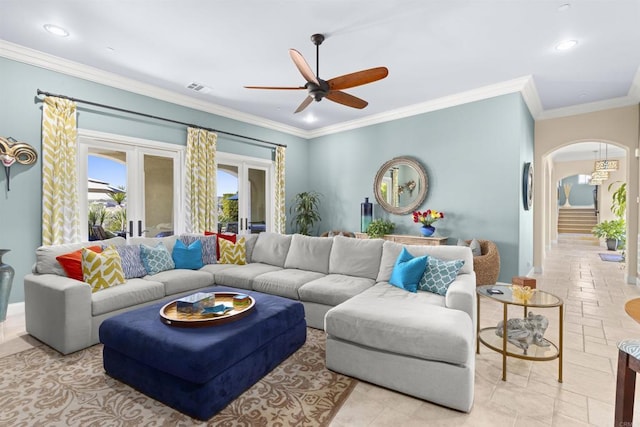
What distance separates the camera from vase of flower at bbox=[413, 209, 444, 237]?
5.12 m

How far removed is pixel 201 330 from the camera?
6.89 feet

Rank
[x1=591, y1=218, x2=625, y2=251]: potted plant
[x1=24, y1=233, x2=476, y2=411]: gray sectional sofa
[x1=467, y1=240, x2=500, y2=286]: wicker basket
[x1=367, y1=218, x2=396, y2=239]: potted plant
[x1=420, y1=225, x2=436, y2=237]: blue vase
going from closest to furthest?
[x1=24, y1=233, x2=476, y2=411]: gray sectional sofa
[x1=467, y1=240, x2=500, y2=286]: wicker basket
[x1=420, y1=225, x2=436, y2=237]: blue vase
[x1=367, y1=218, x2=396, y2=239]: potted plant
[x1=591, y1=218, x2=625, y2=251]: potted plant

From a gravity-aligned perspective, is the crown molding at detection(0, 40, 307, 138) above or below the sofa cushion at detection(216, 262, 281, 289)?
above

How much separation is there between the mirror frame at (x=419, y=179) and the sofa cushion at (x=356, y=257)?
2.19m

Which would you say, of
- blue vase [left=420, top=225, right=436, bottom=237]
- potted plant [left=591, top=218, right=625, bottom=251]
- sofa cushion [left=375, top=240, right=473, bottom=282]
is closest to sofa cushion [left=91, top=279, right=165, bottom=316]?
sofa cushion [left=375, top=240, right=473, bottom=282]

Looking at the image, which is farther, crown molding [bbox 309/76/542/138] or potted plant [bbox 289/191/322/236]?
potted plant [bbox 289/191/322/236]

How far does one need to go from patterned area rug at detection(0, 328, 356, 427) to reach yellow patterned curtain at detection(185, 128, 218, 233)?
110 inches

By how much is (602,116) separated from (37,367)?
823 centimetres

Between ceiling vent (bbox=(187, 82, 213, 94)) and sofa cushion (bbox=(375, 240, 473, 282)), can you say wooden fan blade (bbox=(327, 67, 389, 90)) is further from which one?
ceiling vent (bbox=(187, 82, 213, 94))

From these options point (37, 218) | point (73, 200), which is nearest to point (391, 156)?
point (73, 200)

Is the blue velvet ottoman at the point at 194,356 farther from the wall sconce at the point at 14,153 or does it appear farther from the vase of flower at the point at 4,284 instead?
the wall sconce at the point at 14,153

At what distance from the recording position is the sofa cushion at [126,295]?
9.32 feet

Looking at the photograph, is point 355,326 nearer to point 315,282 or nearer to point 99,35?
point 315,282

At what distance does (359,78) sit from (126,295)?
3.16 m
